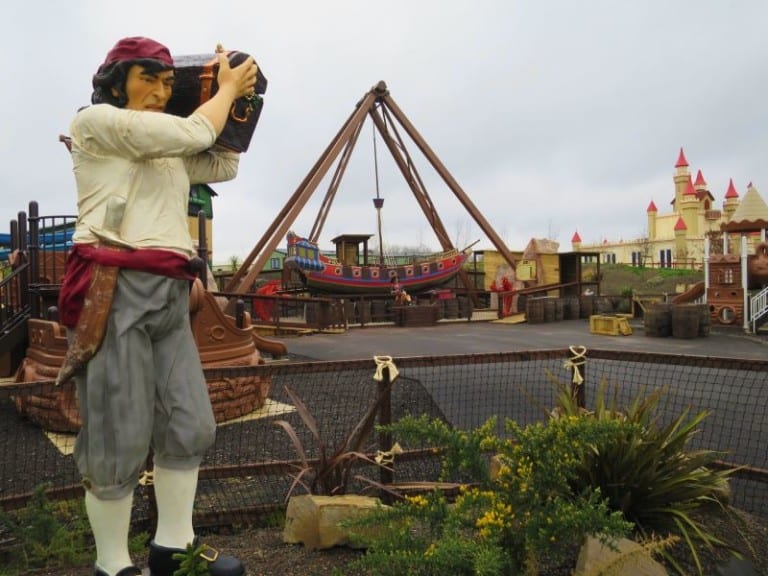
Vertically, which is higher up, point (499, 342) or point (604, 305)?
point (604, 305)

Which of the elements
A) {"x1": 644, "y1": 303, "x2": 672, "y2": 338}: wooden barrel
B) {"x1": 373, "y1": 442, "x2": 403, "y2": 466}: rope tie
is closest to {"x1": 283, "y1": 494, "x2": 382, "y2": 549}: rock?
{"x1": 373, "y1": 442, "x2": 403, "y2": 466}: rope tie

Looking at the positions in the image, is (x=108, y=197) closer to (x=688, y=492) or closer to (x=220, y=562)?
(x=220, y=562)

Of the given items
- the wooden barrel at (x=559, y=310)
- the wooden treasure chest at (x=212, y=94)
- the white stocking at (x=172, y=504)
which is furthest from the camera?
the wooden barrel at (x=559, y=310)

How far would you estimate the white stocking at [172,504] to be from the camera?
1984 mm

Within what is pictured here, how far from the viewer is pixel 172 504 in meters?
1.99

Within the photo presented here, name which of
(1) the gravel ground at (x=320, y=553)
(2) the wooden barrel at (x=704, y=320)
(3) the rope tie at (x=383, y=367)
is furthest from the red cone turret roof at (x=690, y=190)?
(3) the rope tie at (x=383, y=367)

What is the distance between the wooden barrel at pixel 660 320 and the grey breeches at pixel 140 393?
39.1 feet

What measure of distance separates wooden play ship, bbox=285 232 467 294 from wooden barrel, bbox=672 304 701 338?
9768 millimetres

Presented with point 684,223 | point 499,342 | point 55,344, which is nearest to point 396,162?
point 499,342

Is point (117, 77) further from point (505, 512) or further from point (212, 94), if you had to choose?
point (505, 512)

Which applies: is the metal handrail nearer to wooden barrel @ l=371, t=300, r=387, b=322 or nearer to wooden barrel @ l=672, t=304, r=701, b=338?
wooden barrel @ l=672, t=304, r=701, b=338

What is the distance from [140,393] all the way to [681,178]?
41453 millimetres

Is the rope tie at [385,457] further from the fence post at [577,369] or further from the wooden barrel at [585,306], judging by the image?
the wooden barrel at [585,306]

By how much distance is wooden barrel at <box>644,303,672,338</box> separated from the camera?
476 inches
